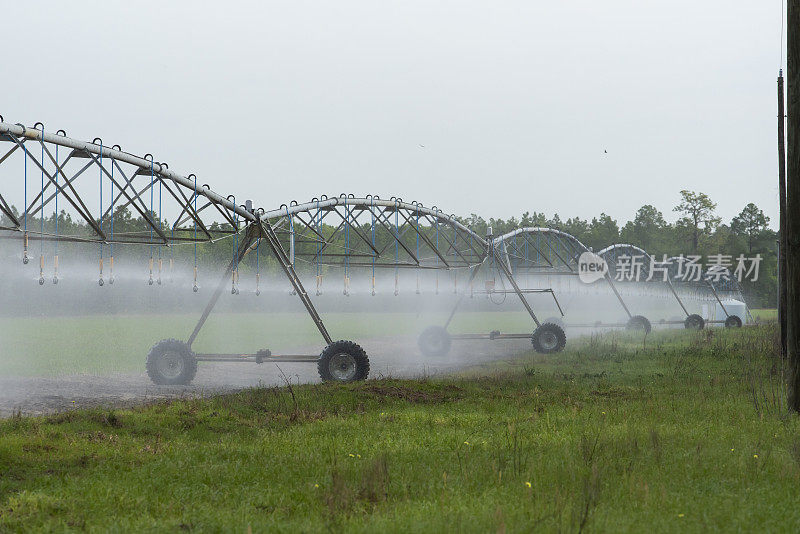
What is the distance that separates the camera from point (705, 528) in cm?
669

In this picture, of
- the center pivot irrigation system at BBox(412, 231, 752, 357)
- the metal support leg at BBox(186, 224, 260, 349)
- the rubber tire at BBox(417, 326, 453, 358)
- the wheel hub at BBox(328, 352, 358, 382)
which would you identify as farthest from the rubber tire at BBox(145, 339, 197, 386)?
the rubber tire at BBox(417, 326, 453, 358)

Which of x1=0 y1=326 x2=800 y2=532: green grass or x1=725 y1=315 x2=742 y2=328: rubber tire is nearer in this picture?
x1=0 y1=326 x2=800 y2=532: green grass

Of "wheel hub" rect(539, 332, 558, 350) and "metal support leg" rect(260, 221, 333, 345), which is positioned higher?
"metal support leg" rect(260, 221, 333, 345)

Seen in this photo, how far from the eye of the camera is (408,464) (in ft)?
31.1

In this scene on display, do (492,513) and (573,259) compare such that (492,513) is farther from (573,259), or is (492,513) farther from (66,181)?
(573,259)

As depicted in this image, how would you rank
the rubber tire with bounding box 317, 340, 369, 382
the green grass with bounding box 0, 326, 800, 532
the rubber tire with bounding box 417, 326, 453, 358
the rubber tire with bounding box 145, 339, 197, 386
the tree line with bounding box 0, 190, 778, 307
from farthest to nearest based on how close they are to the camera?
1. the tree line with bounding box 0, 190, 778, 307
2. the rubber tire with bounding box 417, 326, 453, 358
3. the rubber tire with bounding box 145, 339, 197, 386
4. the rubber tire with bounding box 317, 340, 369, 382
5. the green grass with bounding box 0, 326, 800, 532

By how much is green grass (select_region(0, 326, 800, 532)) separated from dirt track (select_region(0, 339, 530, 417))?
2222 mm

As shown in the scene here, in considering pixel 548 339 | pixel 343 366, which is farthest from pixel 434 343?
pixel 343 366

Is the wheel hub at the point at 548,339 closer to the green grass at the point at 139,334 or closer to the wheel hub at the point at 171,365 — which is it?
the green grass at the point at 139,334

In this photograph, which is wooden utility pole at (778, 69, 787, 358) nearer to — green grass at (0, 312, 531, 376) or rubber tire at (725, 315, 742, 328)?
green grass at (0, 312, 531, 376)

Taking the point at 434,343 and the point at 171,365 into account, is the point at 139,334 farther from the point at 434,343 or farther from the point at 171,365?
the point at 171,365

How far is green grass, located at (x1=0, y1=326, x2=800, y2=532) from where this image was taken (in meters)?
7.19

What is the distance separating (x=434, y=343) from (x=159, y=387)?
13901 millimetres

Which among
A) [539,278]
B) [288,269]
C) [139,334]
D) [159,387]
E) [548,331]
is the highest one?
[539,278]
